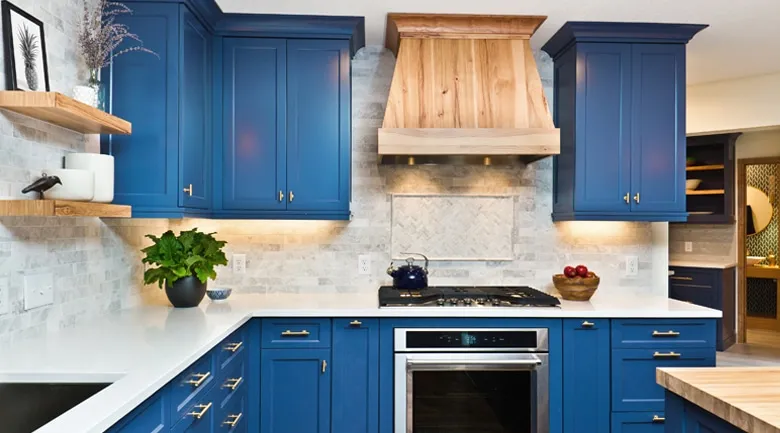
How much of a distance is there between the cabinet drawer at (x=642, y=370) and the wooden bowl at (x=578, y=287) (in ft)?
1.22

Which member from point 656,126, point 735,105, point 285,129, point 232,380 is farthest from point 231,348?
point 735,105

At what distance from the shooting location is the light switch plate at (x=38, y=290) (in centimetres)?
192

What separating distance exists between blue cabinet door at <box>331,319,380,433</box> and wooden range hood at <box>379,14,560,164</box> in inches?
37.3

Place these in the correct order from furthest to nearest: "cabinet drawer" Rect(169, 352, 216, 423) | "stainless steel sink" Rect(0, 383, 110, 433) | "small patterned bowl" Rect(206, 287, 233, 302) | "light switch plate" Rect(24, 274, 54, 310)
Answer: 1. "small patterned bowl" Rect(206, 287, 233, 302)
2. "light switch plate" Rect(24, 274, 54, 310)
3. "cabinet drawer" Rect(169, 352, 216, 423)
4. "stainless steel sink" Rect(0, 383, 110, 433)

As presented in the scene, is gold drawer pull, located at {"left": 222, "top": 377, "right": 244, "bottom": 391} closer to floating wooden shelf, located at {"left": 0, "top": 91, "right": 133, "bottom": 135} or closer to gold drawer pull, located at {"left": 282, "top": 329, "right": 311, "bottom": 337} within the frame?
gold drawer pull, located at {"left": 282, "top": 329, "right": 311, "bottom": 337}

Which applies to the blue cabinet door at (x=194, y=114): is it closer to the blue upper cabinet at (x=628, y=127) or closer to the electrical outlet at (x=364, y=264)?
the electrical outlet at (x=364, y=264)

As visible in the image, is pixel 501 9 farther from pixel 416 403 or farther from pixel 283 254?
pixel 416 403

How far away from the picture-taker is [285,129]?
304 centimetres

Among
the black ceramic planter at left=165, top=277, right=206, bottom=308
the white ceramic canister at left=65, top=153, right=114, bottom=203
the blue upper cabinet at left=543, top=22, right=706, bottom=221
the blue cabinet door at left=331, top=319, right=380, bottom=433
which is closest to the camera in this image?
the white ceramic canister at left=65, top=153, right=114, bottom=203

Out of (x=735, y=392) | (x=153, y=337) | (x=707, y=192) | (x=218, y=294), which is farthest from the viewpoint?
(x=707, y=192)

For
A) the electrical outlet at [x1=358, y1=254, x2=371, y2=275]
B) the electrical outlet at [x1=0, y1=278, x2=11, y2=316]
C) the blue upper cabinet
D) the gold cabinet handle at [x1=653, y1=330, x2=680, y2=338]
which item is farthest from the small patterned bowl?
the gold cabinet handle at [x1=653, y1=330, x2=680, y2=338]

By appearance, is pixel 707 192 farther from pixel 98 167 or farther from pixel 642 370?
pixel 98 167

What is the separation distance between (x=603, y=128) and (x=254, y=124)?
78.9 inches

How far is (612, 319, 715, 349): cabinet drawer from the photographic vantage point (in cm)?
280
